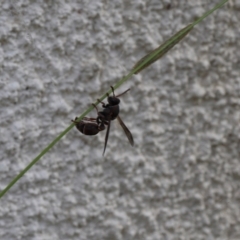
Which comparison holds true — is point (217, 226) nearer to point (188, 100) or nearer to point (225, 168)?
point (225, 168)

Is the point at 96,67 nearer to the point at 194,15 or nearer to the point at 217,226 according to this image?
the point at 194,15

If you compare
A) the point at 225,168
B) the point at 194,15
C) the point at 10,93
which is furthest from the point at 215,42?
the point at 10,93

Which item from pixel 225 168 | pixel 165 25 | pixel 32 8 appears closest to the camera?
pixel 32 8

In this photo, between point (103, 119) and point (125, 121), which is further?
point (125, 121)

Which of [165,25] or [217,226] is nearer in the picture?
[165,25]

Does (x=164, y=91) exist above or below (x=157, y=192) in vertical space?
above

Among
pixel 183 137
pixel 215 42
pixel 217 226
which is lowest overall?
pixel 217 226

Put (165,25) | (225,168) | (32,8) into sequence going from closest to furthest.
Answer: (32,8) < (165,25) < (225,168)
